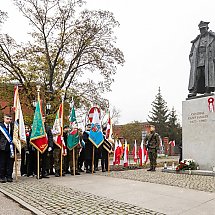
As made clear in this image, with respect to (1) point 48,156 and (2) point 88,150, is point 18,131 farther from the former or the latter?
(2) point 88,150

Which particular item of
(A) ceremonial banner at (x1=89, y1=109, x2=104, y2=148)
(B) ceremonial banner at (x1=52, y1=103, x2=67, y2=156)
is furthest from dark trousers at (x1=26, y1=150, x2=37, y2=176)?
(A) ceremonial banner at (x1=89, y1=109, x2=104, y2=148)

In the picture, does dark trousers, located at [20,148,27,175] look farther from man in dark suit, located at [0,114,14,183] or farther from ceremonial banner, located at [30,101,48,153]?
man in dark suit, located at [0,114,14,183]

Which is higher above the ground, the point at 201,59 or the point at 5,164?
the point at 201,59

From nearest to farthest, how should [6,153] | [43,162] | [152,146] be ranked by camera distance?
[6,153]
[43,162]
[152,146]

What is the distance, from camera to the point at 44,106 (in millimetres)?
23109

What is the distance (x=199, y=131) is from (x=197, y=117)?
530 millimetres

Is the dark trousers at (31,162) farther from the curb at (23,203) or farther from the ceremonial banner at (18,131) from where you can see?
the curb at (23,203)

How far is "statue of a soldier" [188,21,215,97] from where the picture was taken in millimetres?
12102

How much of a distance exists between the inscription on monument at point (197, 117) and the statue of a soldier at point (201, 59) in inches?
34.4

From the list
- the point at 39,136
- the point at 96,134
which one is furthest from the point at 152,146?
the point at 39,136

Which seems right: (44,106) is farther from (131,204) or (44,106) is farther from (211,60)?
(131,204)

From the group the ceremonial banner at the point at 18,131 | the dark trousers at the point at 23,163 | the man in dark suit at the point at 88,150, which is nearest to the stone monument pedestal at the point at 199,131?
the man in dark suit at the point at 88,150

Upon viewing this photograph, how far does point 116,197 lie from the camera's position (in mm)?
6641

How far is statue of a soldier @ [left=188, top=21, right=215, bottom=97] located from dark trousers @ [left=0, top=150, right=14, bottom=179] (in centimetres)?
711
